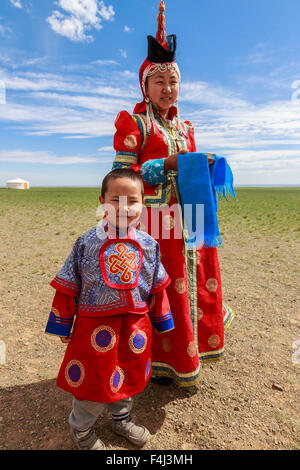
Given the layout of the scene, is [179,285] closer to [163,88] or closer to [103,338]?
[103,338]

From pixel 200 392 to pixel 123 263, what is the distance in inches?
65.3

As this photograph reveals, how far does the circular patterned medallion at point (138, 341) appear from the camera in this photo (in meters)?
1.92

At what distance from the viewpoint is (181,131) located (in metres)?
2.68

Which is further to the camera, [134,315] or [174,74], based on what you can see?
[174,74]

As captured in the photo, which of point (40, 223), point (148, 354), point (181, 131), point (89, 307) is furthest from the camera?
point (40, 223)

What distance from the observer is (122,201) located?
1.81 metres

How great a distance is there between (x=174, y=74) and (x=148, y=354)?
208 centimetres

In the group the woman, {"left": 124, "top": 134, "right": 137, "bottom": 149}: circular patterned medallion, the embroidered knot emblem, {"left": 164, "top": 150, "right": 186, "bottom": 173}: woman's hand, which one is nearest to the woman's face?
the woman

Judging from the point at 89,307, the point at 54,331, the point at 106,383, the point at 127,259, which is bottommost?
the point at 106,383

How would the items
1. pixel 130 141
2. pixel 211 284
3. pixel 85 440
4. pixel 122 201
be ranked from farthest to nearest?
pixel 211 284
pixel 130 141
pixel 85 440
pixel 122 201

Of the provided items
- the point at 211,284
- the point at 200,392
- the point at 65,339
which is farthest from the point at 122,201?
the point at 200,392

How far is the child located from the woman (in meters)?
0.49

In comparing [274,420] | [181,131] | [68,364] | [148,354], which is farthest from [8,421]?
[181,131]
